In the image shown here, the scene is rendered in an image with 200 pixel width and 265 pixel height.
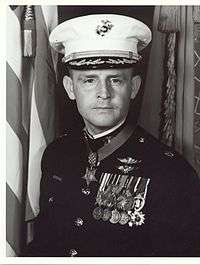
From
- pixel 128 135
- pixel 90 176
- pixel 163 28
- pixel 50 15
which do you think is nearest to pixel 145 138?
pixel 128 135

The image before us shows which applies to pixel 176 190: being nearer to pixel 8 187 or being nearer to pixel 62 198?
pixel 62 198

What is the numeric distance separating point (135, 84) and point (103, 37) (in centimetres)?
13

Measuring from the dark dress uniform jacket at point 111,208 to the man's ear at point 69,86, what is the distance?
0.09 metres

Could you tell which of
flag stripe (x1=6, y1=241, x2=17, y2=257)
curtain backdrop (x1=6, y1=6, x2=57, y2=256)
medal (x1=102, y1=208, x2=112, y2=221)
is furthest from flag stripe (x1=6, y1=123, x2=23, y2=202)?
medal (x1=102, y1=208, x2=112, y2=221)

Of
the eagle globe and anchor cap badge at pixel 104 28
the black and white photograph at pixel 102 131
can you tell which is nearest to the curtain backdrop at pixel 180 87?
the black and white photograph at pixel 102 131

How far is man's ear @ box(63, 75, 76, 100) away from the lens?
3.97ft

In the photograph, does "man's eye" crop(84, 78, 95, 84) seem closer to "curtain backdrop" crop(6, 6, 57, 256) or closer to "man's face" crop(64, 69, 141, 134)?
"man's face" crop(64, 69, 141, 134)

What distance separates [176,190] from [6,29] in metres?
0.54

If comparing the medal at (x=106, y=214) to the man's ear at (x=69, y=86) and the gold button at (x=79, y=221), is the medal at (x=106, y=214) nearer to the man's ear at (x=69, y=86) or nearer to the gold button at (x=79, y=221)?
the gold button at (x=79, y=221)

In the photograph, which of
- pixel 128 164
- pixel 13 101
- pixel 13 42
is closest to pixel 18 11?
pixel 13 42

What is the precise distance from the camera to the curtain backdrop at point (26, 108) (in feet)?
4.08

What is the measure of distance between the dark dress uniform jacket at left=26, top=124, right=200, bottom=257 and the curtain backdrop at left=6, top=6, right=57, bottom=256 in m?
0.05

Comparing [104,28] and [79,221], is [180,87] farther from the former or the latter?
[79,221]

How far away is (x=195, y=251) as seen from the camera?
3.92 ft
